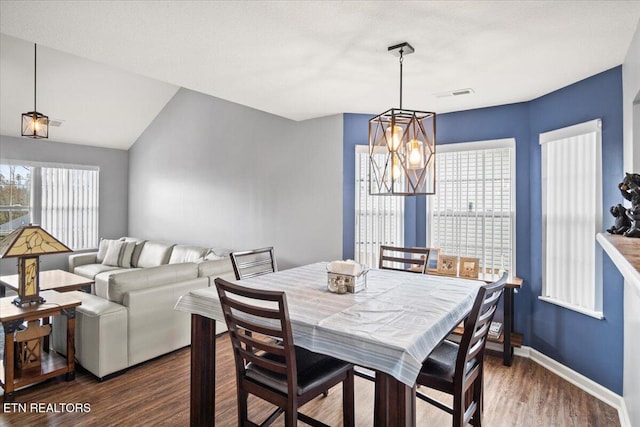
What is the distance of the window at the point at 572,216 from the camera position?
2.85 metres

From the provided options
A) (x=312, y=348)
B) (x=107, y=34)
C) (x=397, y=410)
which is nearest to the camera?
(x=397, y=410)

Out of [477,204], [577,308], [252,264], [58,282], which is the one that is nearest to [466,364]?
[252,264]

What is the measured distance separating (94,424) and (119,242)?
13.0 feet

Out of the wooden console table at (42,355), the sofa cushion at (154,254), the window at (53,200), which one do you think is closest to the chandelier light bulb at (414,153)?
the wooden console table at (42,355)

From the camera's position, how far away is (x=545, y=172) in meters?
3.28

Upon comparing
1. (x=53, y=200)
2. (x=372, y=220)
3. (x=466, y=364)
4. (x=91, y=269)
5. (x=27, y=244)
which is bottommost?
(x=91, y=269)

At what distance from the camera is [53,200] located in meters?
5.99

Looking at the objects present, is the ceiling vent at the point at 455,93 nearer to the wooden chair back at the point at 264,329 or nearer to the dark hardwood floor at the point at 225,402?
the dark hardwood floor at the point at 225,402

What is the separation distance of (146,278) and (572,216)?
146 inches

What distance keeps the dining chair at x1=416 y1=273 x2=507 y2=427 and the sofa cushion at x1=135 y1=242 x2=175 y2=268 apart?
4381 millimetres

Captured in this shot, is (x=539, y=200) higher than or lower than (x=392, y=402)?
higher

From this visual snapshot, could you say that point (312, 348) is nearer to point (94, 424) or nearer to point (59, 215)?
point (94, 424)

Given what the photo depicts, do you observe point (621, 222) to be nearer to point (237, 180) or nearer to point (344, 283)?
point (344, 283)

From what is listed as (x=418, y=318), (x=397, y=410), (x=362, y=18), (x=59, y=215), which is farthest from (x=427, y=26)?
(x=59, y=215)
